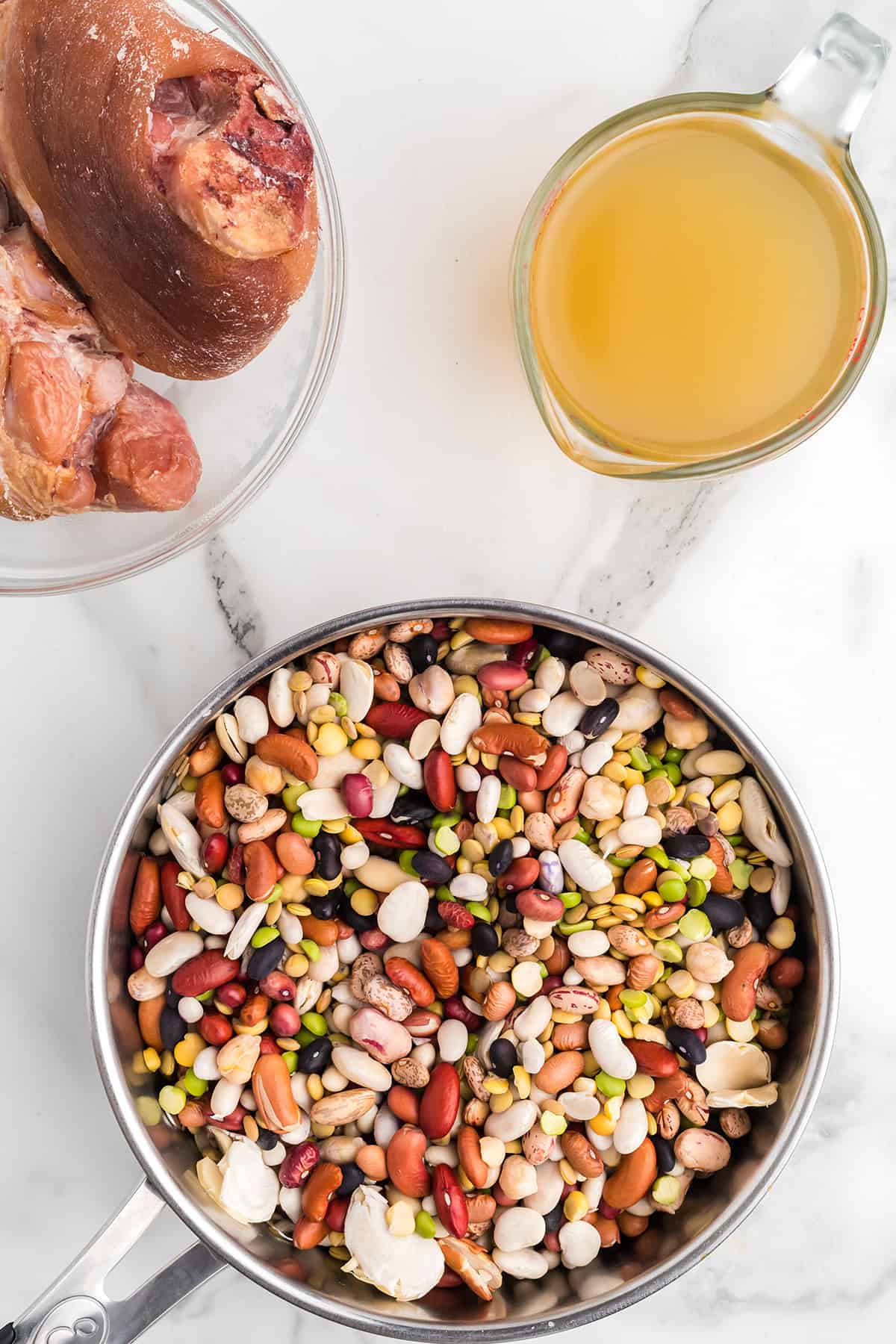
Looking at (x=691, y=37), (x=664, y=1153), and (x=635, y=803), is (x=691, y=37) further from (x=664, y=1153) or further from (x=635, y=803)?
(x=664, y=1153)

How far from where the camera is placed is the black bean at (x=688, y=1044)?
0.78 m

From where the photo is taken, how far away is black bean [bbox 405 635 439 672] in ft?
2.57

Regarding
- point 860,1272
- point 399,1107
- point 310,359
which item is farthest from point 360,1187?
point 310,359

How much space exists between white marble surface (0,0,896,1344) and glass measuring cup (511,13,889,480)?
6 cm

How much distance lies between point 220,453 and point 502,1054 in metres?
0.46

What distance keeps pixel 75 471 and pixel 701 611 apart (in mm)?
484

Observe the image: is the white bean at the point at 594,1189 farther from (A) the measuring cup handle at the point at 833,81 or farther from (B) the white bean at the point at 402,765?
(A) the measuring cup handle at the point at 833,81

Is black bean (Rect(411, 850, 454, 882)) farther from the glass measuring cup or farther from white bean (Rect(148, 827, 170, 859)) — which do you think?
the glass measuring cup

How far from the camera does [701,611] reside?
870 millimetres

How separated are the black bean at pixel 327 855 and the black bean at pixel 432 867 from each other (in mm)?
54

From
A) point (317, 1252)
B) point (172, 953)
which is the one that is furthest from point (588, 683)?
point (317, 1252)

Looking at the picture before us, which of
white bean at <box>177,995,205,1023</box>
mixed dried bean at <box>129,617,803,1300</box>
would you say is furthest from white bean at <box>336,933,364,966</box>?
white bean at <box>177,995,205,1023</box>

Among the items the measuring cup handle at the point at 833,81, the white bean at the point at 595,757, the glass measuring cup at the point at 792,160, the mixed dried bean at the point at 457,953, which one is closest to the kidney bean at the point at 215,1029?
the mixed dried bean at the point at 457,953

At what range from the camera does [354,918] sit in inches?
31.3
